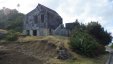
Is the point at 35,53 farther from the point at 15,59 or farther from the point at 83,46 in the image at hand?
the point at 83,46

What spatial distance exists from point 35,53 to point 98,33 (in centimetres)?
1892

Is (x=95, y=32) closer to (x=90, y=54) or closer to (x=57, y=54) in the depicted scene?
(x=90, y=54)

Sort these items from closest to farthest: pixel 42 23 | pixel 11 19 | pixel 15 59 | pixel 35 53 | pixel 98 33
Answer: pixel 15 59 → pixel 35 53 → pixel 98 33 → pixel 42 23 → pixel 11 19

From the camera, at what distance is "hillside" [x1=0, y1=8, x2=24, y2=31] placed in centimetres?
6412

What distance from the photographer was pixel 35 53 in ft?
103

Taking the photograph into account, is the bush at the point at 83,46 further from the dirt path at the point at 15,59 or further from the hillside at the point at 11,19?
the hillside at the point at 11,19

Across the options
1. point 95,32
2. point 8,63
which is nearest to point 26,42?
point 8,63

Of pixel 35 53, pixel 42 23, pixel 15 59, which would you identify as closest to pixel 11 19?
pixel 42 23

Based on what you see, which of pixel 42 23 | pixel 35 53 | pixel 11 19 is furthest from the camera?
pixel 11 19

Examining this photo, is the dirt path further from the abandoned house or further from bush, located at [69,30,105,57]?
the abandoned house

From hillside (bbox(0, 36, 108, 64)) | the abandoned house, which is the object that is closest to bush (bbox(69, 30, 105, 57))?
hillside (bbox(0, 36, 108, 64))

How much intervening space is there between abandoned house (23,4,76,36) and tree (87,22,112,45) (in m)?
7.62

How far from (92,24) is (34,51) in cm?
1839

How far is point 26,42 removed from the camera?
36.2 metres
